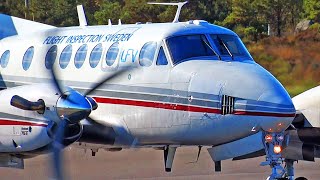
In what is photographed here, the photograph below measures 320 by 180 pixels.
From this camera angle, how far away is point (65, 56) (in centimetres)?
1758

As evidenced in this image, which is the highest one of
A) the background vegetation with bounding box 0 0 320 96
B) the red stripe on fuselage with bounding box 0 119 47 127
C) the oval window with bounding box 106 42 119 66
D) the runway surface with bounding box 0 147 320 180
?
the oval window with bounding box 106 42 119 66

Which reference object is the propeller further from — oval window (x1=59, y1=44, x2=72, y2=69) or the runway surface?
the runway surface

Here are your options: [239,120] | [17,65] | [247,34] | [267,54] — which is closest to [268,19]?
[247,34]

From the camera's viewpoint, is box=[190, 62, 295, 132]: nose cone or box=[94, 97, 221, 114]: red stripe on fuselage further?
box=[94, 97, 221, 114]: red stripe on fuselage

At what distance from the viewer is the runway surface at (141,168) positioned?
2114 centimetres

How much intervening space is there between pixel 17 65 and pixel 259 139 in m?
5.20

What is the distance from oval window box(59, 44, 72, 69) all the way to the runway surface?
3259mm

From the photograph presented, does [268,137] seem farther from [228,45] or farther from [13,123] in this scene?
[13,123]

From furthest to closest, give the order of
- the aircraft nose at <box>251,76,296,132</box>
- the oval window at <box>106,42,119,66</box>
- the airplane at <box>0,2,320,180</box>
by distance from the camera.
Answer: the oval window at <box>106,42,119,66</box>
the airplane at <box>0,2,320,180</box>
the aircraft nose at <box>251,76,296,132</box>

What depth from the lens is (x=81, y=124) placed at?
16.1 m

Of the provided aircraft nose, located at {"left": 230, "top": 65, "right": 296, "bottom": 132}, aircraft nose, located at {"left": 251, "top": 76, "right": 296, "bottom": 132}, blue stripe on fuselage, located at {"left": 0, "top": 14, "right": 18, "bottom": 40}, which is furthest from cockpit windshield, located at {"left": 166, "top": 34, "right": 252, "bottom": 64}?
blue stripe on fuselage, located at {"left": 0, "top": 14, "right": 18, "bottom": 40}

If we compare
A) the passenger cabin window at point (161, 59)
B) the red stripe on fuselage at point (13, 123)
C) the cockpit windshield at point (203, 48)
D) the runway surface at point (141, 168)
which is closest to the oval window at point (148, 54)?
the passenger cabin window at point (161, 59)

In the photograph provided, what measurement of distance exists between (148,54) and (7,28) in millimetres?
4752

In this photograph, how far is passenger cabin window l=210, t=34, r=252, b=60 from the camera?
16.2m
